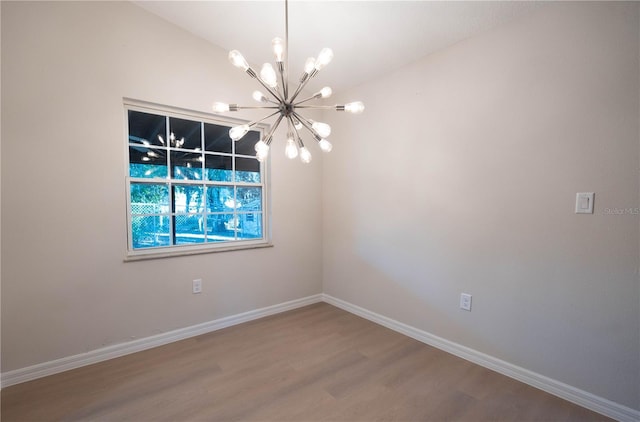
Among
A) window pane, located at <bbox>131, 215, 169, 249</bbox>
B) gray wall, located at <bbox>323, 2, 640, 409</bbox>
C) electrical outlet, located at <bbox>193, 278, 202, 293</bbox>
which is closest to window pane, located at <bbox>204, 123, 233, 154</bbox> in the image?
window pane, located at <bbox>131, 215, 169, 249</bbox>

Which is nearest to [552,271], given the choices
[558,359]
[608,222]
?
[608,222]

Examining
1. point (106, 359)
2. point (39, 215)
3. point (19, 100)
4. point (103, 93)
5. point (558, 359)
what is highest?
point (103, 93)

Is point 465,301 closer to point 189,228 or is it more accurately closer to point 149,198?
point 189,228

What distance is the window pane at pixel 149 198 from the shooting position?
2406 mm

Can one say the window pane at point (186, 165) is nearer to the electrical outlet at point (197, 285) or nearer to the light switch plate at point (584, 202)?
the electrical outlet at point (197, 285)

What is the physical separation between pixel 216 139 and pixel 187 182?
0.52 meters

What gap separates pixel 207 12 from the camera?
7.47 ft

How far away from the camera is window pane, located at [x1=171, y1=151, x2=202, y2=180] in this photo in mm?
2576

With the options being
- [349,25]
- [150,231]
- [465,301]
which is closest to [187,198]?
[150,231]

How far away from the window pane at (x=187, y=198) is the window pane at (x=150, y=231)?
0.50 feet

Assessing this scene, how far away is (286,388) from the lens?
6.23ft

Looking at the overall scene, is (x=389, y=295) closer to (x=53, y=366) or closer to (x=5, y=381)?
(x=53, y=366)

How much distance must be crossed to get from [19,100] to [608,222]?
3788mm

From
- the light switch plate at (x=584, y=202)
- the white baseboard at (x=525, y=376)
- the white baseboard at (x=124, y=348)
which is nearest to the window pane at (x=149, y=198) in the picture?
the white baseboard at (x=124, y=348)
